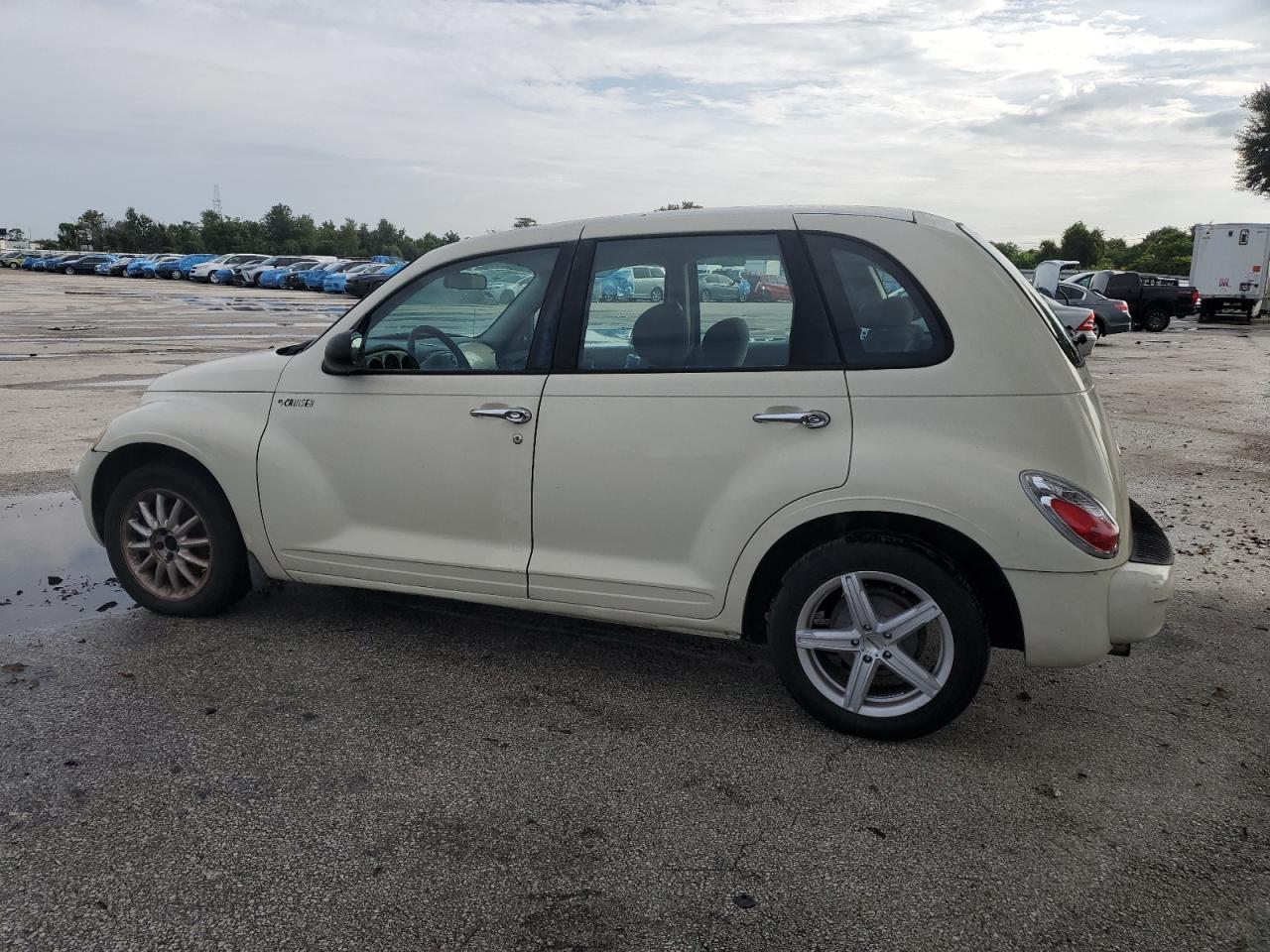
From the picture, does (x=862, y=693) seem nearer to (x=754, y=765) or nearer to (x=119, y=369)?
(x=754, y=765)

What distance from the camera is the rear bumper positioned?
130 inches

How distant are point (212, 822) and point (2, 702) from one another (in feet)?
4.50

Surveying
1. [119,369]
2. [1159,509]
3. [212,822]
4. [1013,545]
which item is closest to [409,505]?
[212,822]

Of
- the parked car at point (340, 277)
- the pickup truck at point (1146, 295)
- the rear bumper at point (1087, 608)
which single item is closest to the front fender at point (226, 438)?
the rear bumper at point (1087, 608)

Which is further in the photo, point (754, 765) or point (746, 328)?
point (746, 328)

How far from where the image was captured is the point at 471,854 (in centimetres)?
292

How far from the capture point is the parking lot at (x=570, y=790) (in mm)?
2662

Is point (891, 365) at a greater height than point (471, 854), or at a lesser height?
greater

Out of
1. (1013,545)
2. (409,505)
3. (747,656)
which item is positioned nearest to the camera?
(1013,545)

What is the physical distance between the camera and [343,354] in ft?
13.6

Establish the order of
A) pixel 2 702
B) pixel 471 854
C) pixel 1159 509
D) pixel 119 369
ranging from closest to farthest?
pixel 471 854
pixel 2 702
pixel 1159 509
pixel 119 369

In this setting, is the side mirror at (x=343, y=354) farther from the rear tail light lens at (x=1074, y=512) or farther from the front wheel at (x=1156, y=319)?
the front wheel at (x=1156, y=319)

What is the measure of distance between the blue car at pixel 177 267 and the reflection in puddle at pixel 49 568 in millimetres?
60252

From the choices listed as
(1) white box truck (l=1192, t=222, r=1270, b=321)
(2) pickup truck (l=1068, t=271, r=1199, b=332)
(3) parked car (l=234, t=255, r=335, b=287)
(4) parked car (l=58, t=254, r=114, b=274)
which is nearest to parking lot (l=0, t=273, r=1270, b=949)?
(2) pickup truck (l=1068, t=271, r=1199, b=332)
